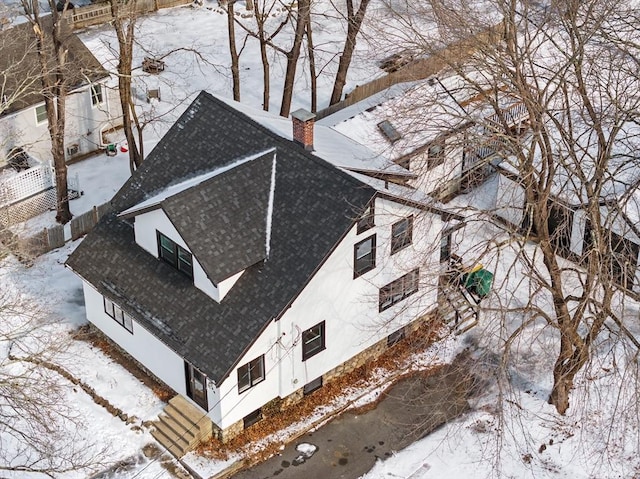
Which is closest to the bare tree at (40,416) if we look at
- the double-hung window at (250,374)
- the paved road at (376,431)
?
the double-hung window at (250,374)

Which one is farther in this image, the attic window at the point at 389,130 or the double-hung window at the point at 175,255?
the attic window at the point at 389,130

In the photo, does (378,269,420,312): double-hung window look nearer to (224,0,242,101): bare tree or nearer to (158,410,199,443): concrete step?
(158,410,199,443): concrete step

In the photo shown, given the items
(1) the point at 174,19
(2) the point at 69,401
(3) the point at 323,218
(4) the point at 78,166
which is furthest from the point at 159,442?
(1) the point at 174,19

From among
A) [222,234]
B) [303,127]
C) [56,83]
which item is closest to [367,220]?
[303,127]

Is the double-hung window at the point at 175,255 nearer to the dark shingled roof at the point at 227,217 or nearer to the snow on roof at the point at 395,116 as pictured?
the dark shingled roof at the point at 227,217

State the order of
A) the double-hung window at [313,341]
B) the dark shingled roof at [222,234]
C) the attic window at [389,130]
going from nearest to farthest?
the dark shingled roof at [222,234]
the double-hung window at [313,341]
the attic window at [389,130]

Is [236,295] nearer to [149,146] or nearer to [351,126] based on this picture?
[351,126]
